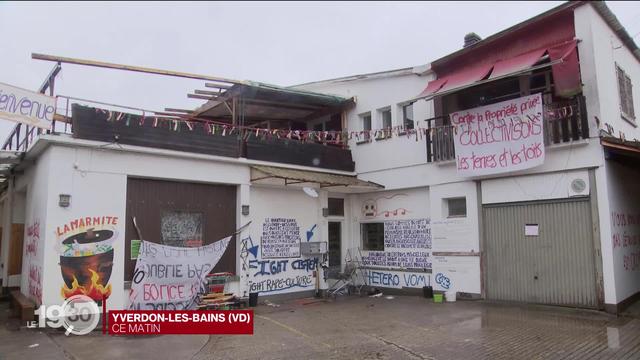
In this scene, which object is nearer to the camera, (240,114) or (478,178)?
(478,178)

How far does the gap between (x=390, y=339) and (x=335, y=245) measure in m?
6.79

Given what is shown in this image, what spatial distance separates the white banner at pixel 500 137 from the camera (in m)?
11.2

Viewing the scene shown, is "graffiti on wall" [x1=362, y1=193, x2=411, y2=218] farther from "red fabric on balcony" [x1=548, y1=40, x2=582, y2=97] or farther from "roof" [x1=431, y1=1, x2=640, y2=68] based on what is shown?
"red fabric on balcony" [x1=548, y1=40, x2=582, y2=97]

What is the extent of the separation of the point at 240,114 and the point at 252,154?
1.98 metres

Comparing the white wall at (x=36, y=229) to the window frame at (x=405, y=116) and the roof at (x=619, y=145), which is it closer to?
the window frame at (x=405, y=116)

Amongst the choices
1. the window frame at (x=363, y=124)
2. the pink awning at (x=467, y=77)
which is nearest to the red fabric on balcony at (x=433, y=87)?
the pink awning at (x=467, y=77)

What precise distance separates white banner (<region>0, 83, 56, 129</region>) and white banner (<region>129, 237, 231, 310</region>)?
329 centimetres

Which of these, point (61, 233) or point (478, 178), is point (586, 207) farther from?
point (61, 233)

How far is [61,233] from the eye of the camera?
9758 millimetres

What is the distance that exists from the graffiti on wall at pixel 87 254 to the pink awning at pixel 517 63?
9255 millimetres

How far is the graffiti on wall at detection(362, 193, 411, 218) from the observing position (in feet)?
47.6

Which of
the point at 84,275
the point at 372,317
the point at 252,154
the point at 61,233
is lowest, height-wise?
the point at 372,317

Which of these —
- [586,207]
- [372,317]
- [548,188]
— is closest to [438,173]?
[548,188]

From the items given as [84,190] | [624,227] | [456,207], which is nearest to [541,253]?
[624,227]
